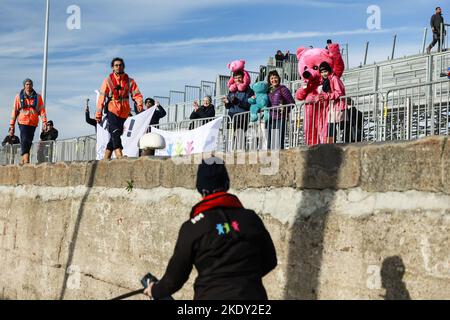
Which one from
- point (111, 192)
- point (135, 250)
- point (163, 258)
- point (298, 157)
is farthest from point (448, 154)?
point (111, 192)

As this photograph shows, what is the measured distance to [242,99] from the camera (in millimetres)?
10859

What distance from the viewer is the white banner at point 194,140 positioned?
1078 cm

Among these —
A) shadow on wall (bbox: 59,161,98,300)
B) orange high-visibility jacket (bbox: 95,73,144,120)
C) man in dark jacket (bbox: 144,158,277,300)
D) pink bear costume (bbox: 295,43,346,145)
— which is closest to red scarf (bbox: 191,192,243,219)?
man in dark jacket (bbox: 144,158,277,300)

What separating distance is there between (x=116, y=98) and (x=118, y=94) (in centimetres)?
6

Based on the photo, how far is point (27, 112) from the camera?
13719 mm

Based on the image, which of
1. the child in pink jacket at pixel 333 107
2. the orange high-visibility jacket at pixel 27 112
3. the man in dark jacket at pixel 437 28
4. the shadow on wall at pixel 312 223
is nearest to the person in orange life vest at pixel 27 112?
the orange high-visibility jacket at pixel 27 112

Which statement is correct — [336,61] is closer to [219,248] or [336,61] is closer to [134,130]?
[134,130]

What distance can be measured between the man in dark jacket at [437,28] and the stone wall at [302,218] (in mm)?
12418

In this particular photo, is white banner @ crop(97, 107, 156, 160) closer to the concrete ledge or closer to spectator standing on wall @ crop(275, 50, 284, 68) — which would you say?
the concrete ledge

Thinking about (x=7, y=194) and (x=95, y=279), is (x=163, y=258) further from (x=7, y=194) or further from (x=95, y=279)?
(x=7, y=194)

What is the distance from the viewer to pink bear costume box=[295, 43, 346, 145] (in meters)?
7.93

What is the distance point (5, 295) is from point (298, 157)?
24.4 feet

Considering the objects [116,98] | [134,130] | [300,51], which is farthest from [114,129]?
[300,51]

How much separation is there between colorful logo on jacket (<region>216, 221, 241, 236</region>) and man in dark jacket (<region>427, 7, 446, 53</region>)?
1621 centimetres
